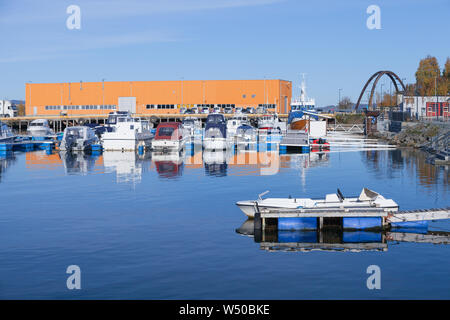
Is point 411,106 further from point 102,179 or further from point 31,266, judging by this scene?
point 31,266

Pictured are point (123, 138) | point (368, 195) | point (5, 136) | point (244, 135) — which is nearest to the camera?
point (368, 195)

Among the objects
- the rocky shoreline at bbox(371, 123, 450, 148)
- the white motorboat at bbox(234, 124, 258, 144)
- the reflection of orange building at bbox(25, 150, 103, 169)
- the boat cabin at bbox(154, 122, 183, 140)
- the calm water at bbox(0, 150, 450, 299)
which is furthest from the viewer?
the white motorboat at bbox(234, 124, 258, 144)

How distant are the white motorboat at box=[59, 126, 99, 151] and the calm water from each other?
2159 centimetres

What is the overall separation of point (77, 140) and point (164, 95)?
77.1 metres

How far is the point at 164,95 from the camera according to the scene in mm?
142750

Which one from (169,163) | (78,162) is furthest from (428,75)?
(78,162)

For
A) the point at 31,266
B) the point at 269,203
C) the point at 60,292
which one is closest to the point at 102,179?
the point at 269,203

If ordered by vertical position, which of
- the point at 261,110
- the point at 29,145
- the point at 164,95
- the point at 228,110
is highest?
the point at 164,95

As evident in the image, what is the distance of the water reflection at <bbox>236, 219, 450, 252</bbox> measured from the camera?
21062 mm

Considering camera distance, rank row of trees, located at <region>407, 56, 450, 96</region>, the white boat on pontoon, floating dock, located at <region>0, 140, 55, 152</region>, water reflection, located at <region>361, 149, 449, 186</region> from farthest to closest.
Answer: row of trees, located at <region>407, 56, 450, 96</region>, floating dock, located at <region>0, 140, 55, 152</region>, water reflection, located at <region>361, 149, 449, 186</region>, the white boat on pontoon

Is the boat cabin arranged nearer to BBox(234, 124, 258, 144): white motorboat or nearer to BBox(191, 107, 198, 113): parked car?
BBox(234, 124, 258, 144): white motorboat

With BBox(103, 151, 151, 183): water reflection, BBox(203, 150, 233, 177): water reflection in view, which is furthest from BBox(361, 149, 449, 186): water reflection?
BBox(103, 151, 151, 183): water reflection

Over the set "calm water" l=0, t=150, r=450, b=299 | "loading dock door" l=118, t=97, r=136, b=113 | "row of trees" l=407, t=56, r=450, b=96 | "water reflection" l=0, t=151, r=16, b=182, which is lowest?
"calm water" l=0, t=150, r=450, b=299

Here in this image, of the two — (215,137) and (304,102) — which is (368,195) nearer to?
(215,137)
